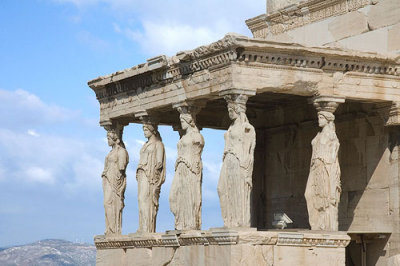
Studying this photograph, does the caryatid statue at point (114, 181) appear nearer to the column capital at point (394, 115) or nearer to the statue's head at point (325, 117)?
the statue's head at point (325, 117)

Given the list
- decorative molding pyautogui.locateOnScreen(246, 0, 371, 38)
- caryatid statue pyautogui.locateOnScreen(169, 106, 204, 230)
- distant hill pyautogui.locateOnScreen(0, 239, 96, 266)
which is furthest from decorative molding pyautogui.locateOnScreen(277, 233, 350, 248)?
distant hill pyautogui.locateOnScreen(0, 239, 96, 266)

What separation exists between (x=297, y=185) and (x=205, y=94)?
3.77 m

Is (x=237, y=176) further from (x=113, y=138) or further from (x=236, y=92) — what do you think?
(x=113, y=138)

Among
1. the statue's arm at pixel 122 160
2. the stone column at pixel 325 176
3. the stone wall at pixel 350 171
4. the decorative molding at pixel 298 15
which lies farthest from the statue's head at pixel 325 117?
the statue's arm at pixel 122 160

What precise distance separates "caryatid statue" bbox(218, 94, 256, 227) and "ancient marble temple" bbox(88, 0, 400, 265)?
0.07 ft

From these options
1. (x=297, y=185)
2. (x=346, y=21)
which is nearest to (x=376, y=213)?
(x=297, y=185)

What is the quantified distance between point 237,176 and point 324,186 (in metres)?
1.55

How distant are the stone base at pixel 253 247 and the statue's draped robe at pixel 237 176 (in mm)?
296

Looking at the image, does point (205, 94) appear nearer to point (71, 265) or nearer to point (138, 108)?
point (138, 108)

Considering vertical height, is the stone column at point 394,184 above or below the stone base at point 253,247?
above

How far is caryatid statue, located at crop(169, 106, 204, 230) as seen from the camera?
18.5 m

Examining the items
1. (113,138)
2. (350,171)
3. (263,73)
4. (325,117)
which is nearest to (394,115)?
(325,117)

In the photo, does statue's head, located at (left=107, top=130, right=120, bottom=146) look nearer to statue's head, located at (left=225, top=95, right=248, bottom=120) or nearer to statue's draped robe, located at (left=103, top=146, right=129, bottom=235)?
statue's draped robe, located at (left=103, top=146, right=129, bottom=235)

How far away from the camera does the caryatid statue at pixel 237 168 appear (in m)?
17.3
